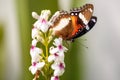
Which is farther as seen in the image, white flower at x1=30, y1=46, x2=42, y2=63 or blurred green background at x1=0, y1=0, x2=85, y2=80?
blurred green background at x1=0, y1=0, x2=85, y2=80

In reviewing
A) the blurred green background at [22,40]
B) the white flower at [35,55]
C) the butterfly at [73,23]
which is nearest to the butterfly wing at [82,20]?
the butterfly at [73,23]

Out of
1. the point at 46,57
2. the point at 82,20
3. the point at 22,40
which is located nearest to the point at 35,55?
the point at 46,57

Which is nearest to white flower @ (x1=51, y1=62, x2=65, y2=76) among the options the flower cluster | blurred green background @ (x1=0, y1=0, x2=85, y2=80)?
the flower cluster

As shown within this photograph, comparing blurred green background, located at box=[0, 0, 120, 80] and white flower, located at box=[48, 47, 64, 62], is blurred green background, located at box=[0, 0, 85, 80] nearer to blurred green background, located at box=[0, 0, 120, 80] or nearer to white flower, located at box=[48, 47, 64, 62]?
blurred green background, located at box=[0, 0, 120, 80]

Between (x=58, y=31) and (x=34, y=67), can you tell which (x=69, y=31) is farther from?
(x=34, y=67)

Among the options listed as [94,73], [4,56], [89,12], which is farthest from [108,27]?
[89,12]

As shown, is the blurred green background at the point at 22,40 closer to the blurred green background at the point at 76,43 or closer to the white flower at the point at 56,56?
the blurred green background at the point at 76,43
